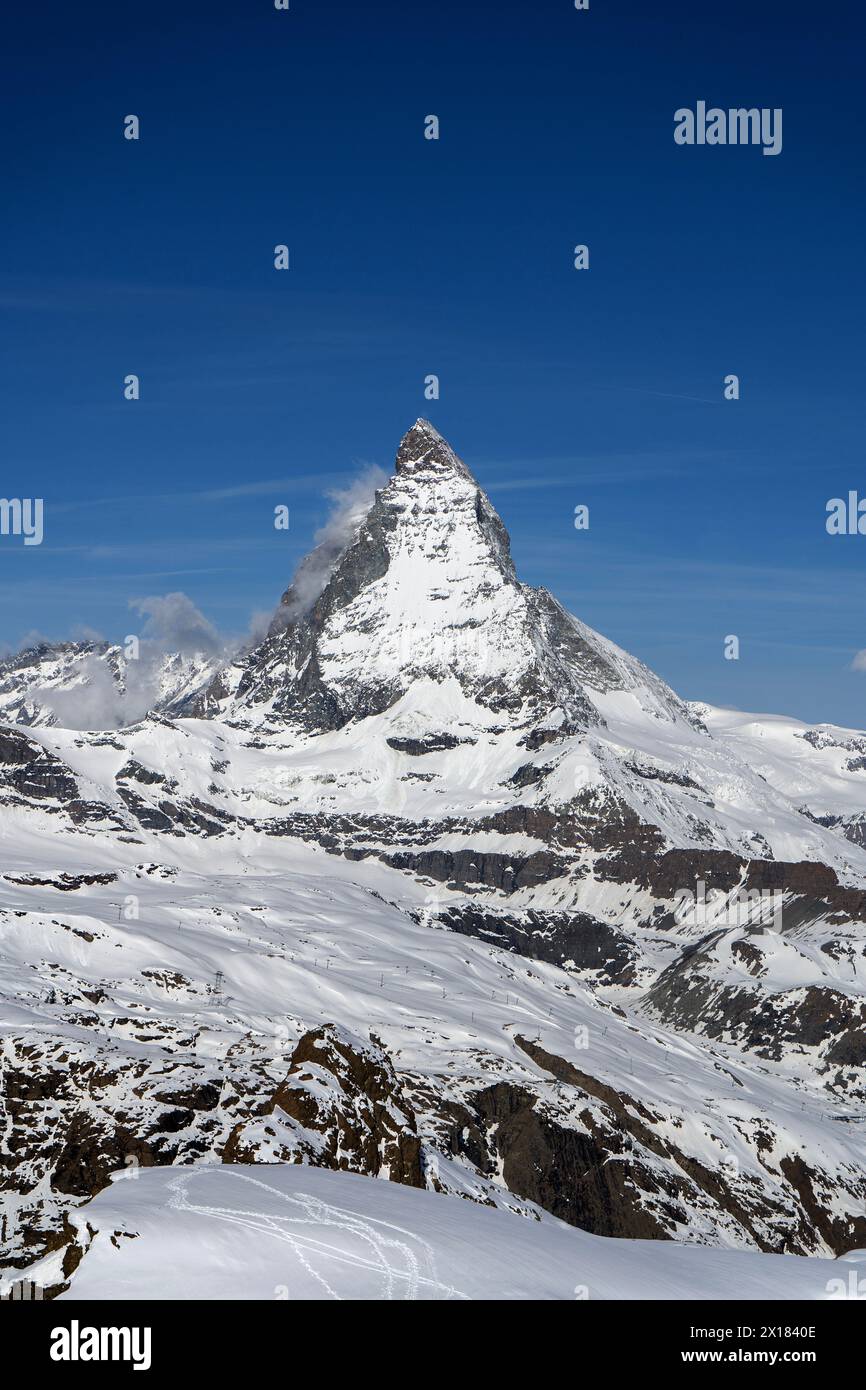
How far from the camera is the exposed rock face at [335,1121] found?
109312mm

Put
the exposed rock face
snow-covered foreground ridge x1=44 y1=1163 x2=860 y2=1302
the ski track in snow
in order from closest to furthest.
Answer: snow-covered foreground ridge x1=44 y1=1163 x2=860 y2=1302 → the ski track in snow → the exposed rock face

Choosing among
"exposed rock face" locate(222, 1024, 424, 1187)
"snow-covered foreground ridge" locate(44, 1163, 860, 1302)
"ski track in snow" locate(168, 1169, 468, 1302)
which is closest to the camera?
"snow-covered foreground ridge" locate(44, 1163, 860, 1302)

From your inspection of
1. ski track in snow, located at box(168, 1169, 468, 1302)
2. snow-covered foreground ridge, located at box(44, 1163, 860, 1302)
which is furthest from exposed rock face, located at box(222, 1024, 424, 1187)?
ski track in snow, located at box(168, 1169, 468, 1302)

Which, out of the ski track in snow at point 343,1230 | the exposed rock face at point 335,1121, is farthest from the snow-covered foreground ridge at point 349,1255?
the exposed rock face at point 335,1121

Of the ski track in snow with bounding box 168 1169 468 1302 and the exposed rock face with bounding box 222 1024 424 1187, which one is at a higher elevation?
the ski track in snow with bounding box 168 1169 468 1302

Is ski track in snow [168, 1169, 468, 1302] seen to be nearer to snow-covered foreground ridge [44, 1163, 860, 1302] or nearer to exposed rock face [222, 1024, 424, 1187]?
snow-covered foreground ridge [44, 1163, 860, 1302]

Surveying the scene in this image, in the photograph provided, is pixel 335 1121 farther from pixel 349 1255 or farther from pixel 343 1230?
pixel 349 1255

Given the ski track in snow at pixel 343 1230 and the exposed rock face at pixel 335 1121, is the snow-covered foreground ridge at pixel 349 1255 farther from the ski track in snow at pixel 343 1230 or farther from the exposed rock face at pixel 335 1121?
the exposed rock face at pixel 335 1121

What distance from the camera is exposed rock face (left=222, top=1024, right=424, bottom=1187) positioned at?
109m
